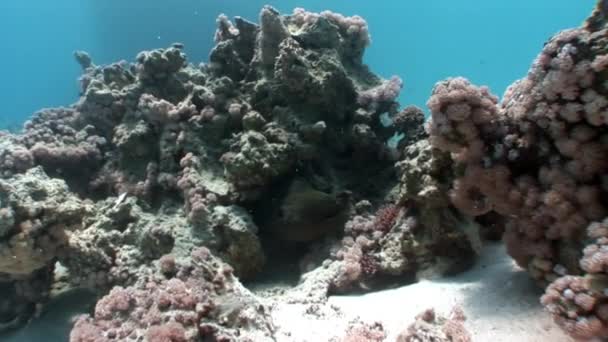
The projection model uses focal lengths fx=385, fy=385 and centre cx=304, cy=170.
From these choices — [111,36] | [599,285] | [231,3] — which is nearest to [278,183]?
[599,285]

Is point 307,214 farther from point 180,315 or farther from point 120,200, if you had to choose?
point 120,200

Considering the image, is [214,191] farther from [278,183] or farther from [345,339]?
[345,339]

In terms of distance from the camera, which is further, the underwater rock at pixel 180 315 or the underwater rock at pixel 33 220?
the underwater rock at pixel 33 220

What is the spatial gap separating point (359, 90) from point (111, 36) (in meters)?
48.2

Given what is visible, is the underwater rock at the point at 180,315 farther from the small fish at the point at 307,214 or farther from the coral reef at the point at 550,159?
the coral reef at the point at 550,159

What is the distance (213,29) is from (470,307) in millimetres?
44047

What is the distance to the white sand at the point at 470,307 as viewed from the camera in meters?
3.43

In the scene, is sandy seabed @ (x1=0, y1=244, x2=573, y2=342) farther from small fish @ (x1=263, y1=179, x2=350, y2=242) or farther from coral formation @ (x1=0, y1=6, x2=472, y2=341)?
small fish @ (x1=263, y1=179, x2=350, y2=242)

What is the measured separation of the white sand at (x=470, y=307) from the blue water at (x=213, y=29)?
83.3 ft

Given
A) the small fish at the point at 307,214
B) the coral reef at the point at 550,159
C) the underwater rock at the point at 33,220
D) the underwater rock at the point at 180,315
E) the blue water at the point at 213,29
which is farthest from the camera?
the blue water at the point at 213,29

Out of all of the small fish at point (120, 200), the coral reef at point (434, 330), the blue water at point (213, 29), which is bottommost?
the coral reef at point (434, 330)

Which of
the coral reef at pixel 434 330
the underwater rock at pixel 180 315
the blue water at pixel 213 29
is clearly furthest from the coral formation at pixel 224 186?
the blue water at pixel 213 29

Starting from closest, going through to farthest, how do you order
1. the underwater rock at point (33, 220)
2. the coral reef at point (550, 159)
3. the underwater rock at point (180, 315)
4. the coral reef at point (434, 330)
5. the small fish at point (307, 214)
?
1. the coral reef at point (550, 159)
2. the coral reef at point (434, 330)
3. the underwater rock at point (180, 315)
4. the underwater rock at point (33, 220)
5. the small fish at point (307, 214)

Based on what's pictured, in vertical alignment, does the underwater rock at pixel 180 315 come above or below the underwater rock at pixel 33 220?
below
